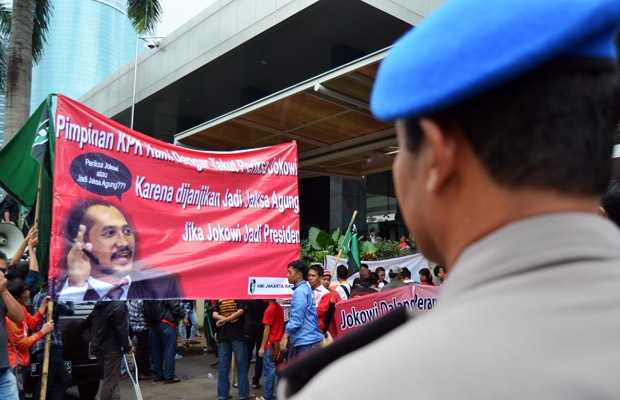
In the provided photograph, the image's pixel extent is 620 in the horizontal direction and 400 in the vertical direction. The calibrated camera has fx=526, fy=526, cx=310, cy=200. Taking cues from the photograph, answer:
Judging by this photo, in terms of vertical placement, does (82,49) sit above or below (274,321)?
above

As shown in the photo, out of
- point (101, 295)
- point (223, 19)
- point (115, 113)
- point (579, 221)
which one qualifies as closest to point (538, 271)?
point (579, 221)

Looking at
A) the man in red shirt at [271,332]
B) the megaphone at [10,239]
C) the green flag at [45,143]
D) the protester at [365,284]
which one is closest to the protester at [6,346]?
the green flag at [45,143]

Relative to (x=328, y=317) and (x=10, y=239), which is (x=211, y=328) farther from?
(x=328, y=317)

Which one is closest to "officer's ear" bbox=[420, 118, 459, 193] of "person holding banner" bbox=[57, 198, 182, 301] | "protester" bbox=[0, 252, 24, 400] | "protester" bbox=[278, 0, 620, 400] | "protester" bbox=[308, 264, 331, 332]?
"protester" bbox=[278, 0, 620, 400]

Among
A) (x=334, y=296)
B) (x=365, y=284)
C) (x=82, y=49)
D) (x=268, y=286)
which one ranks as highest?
(x=82, y=49)

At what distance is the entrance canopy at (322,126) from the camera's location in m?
7.41

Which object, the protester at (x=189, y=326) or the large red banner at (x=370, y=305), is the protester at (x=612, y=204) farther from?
the protester at (x=189, y=326)

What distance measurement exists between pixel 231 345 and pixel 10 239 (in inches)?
149

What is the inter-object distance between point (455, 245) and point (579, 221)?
15 centimetres

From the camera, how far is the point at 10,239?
8.03 meters

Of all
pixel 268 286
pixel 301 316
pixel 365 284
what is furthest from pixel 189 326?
pixel 268 286

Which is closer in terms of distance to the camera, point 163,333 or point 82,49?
point 163,333

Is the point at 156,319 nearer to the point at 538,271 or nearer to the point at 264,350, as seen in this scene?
the point at 264,350

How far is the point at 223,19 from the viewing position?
15445mm
